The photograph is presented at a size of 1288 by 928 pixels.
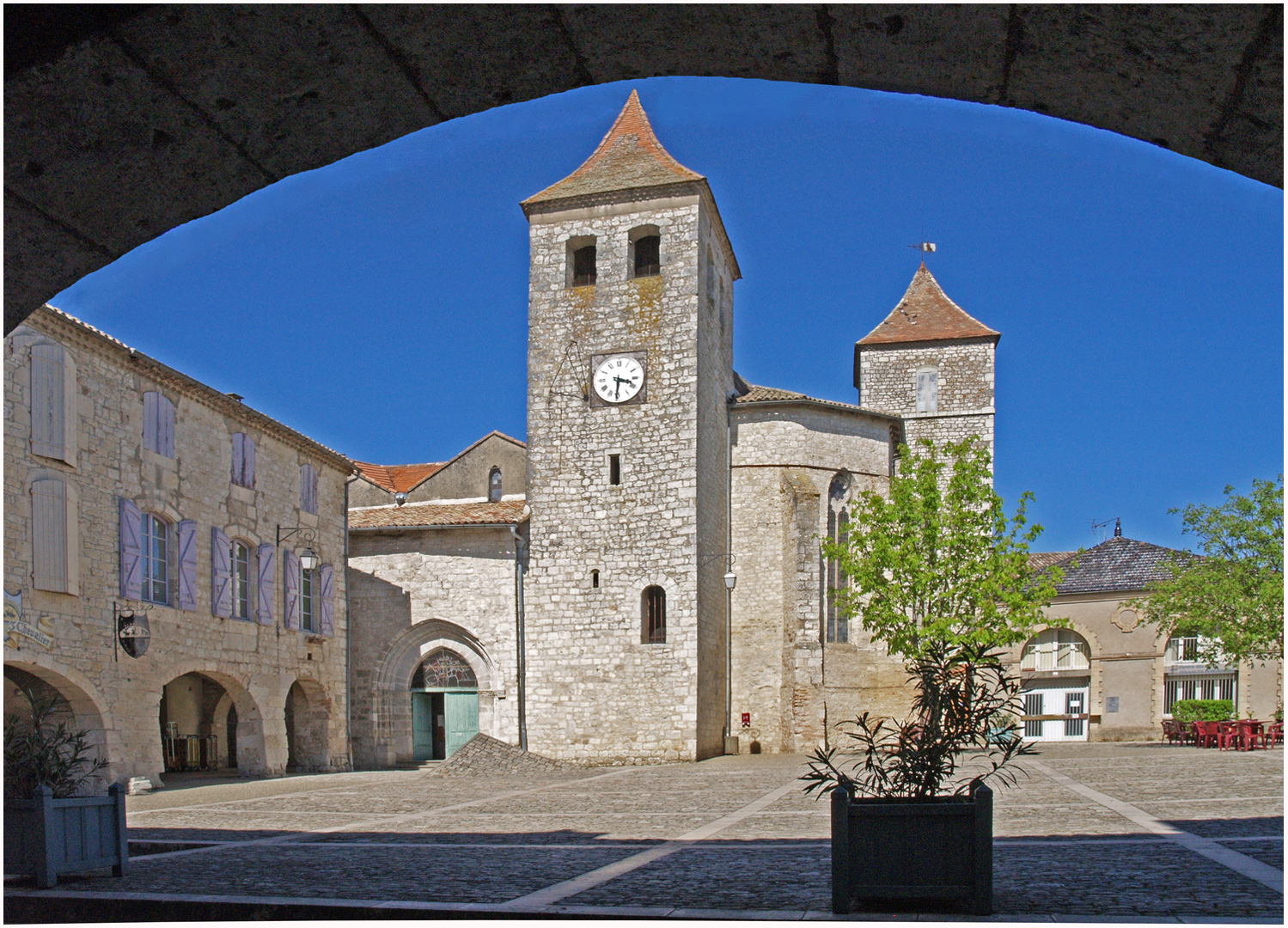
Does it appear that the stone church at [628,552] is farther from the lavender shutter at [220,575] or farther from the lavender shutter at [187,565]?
the lavender shutter at [187,565]

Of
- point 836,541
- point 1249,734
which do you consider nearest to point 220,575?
point 836,541

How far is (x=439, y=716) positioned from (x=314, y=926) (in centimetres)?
2108

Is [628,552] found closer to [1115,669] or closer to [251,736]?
[251,736]

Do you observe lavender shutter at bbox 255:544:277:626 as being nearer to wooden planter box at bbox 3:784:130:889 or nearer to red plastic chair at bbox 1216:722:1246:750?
wooden planter box at bbox 3:784:130:889

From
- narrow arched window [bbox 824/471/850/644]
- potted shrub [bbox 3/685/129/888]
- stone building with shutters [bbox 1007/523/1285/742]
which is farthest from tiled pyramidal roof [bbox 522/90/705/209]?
potted shrub [bbox 3/685/129/888]

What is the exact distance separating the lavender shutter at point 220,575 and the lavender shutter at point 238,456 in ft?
3.85

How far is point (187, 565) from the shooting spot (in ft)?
62.8

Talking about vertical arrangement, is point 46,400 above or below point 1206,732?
above

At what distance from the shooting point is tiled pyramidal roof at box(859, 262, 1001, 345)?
36.5 metres

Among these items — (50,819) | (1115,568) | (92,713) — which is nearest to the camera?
(50,819)

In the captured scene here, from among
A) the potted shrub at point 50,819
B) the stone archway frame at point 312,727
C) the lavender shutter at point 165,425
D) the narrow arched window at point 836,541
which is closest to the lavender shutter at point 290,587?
the stone archway frame at point 312,727

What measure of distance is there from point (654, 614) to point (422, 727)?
580 centimetres

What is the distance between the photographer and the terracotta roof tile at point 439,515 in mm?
25812

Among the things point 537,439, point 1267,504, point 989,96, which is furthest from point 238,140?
point 1267,504
